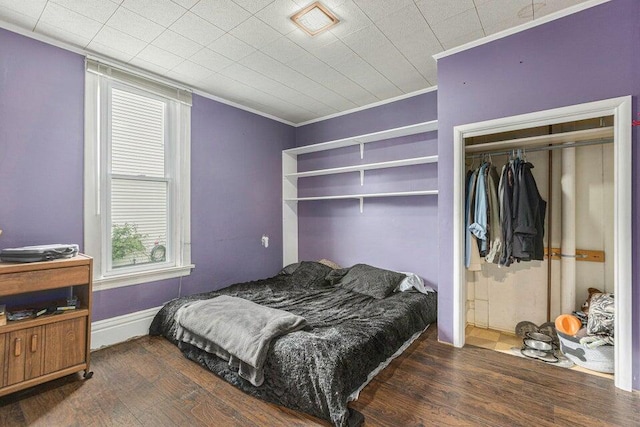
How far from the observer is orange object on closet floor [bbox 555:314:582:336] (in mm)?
2459

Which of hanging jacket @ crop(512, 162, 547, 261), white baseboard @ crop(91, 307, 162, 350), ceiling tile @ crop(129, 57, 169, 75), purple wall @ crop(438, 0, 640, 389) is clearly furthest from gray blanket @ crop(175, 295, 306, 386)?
ceiling tile @ crop(129, 57, 169, 75)

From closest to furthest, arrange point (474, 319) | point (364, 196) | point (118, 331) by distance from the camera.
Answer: point (118, 331) → point (474, 319) → point (364, 196)

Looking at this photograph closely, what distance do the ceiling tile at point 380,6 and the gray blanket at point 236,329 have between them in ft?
7.34

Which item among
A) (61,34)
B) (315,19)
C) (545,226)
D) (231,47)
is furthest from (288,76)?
(545,226)

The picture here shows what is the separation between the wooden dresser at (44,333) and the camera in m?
1.90

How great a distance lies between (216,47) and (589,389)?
12.3 ft

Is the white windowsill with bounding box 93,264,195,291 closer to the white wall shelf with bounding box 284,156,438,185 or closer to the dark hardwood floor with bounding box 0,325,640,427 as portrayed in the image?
the dark hardwood floor with bounding box 0,325,640,427

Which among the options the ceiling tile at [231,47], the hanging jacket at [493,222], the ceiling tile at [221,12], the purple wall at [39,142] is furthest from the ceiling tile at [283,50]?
the hanging jacket at [493,222]

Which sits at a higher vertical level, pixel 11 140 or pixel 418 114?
pixel 418 114

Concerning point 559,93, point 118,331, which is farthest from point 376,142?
point 118,331

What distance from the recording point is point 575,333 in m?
2.42

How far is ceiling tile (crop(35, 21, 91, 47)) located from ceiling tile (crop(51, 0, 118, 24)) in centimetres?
36

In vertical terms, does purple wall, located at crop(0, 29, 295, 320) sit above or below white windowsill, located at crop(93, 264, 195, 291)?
above

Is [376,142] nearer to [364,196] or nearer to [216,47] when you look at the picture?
[364,196]
